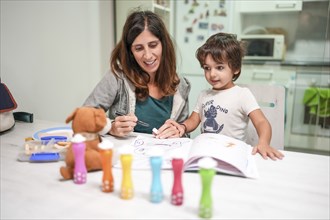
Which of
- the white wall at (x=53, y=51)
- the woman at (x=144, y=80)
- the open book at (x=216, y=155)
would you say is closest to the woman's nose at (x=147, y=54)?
the woman at (x=144, y=80)

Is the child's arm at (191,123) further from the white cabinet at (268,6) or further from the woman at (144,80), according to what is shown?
the white cabinet at (268,6)

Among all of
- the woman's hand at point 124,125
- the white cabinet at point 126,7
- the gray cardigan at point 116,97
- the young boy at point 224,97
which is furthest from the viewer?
the white cabinet at point 126,7

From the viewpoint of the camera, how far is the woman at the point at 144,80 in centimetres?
120

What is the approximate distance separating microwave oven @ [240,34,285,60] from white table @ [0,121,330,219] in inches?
82.7

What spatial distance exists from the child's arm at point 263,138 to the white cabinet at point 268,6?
6.54ft

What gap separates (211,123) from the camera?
1.19m

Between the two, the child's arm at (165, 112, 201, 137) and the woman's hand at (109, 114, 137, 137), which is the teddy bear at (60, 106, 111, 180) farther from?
the child's arm at (165, 112, 201, 137)

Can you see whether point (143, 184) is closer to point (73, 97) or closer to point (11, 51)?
point (73, 97)

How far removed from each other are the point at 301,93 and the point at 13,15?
2406 mm

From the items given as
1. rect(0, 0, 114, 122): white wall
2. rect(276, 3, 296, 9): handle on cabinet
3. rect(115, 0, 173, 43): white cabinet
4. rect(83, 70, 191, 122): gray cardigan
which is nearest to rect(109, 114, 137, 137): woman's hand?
rect(83, 70, 191, 122): gray cardigan

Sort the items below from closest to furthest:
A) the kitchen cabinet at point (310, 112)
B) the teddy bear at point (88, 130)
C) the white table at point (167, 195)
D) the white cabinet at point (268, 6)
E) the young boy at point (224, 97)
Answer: the white table at point (167, 195) → the teddy bear at point (88, 130) → the young boy at point (224, 97) → the kitchen cabinet at point (310, 112) → the white cabinet at point (268, 6)

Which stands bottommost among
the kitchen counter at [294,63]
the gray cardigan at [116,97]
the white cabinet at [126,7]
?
the gray cardigan at [116,97]

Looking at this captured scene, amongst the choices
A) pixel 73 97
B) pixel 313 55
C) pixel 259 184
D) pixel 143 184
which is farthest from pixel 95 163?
pixel 313 55

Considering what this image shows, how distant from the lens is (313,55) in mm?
2959
